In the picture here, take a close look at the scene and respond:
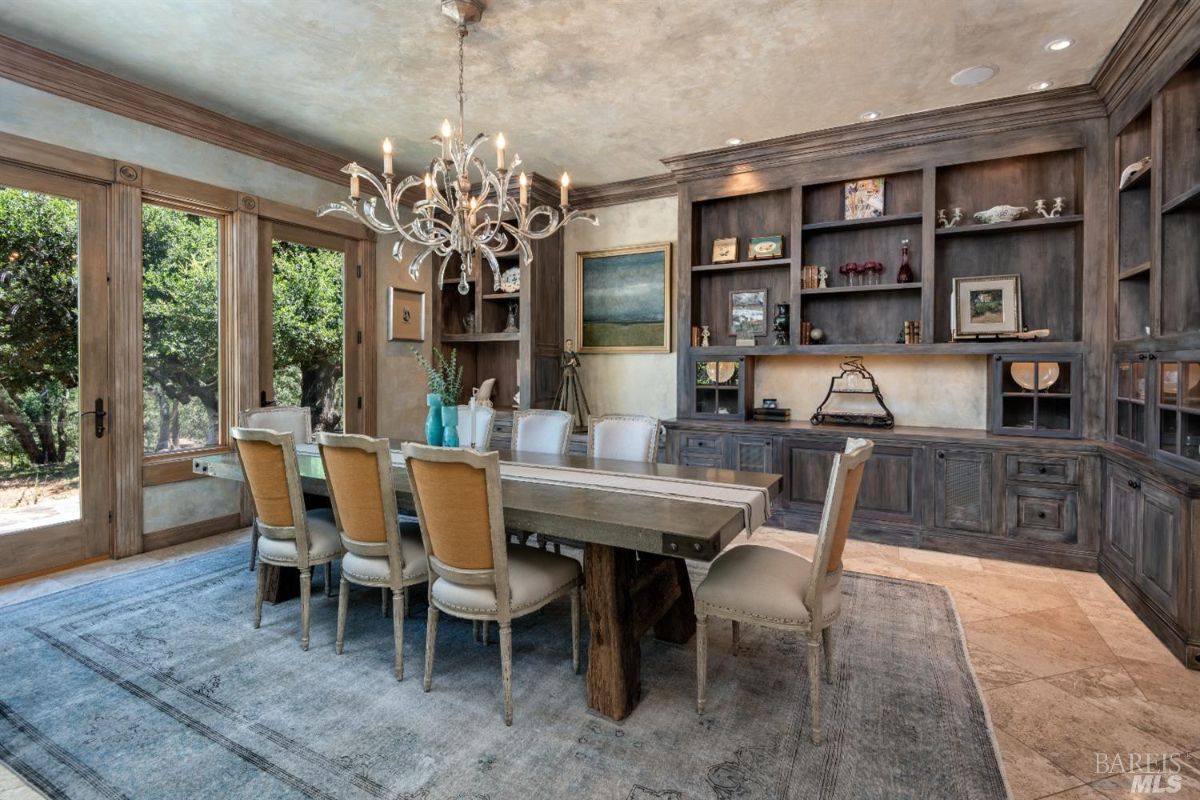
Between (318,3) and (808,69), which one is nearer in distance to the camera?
(318,3)

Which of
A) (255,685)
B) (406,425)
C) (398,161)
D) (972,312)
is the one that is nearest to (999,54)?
(972,312)

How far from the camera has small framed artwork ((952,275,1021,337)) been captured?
3.97 m

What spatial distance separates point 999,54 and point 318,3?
3541mm

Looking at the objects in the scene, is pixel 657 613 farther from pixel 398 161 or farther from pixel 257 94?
pixel 398 161

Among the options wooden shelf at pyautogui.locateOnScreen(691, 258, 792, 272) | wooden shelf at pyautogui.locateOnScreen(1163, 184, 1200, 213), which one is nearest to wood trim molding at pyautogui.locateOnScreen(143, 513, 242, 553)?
wooden shelf at pyautogui.locateOnScreen(691, 258, 792, 272)

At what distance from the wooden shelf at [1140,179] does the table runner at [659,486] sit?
2826 millimetres

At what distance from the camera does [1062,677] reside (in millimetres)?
2322

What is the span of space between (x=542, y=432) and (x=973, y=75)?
331 cm

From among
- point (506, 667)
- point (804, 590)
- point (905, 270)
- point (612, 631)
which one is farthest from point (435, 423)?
point (905, 270)

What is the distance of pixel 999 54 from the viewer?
10.4ft

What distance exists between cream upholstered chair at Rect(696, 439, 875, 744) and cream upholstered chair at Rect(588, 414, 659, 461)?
113cm

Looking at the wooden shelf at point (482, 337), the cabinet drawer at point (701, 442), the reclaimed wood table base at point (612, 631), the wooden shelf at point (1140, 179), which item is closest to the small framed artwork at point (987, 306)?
the wooden shelf at point (1140, 179)

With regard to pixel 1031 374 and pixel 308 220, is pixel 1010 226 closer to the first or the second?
pixel 1031 374

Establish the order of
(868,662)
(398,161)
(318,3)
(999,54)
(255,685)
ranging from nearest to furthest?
(255,685) < (868,662) < (318,3) < (999,54) < (398,161)
